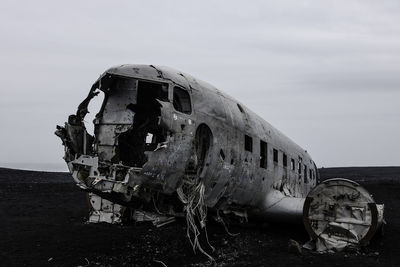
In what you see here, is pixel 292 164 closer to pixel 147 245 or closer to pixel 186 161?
pixel 147 245

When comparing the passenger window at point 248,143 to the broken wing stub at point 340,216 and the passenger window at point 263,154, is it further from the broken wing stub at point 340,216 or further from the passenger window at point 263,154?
the broken wing stub at point 340,216

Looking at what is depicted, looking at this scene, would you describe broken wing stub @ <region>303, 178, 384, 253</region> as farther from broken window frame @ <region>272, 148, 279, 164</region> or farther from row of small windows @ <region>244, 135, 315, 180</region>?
broken window frame @ <region>272, 148, 279, 164</region>

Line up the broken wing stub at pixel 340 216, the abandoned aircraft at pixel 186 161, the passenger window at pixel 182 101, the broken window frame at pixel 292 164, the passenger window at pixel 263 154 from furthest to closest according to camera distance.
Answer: the broken window frame at pixel 292 164
the passenger window at pixel 263 154
the broken wing stub at pixel 340 216
the passenger window at pixel 182 101
the abandoned aircraft at pixel 186 161

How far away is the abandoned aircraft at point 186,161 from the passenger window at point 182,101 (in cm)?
2

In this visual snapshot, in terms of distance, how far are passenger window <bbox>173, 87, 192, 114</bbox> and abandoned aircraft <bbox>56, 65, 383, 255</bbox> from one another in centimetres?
2

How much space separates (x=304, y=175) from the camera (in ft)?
58.3

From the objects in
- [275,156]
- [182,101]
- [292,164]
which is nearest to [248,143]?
[275,156]

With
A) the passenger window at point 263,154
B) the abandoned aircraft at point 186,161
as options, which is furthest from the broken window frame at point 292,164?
the passenger window at point 263,154

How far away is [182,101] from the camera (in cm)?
934

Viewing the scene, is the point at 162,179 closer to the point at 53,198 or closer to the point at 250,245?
the point at 250,245

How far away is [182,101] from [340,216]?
15.5ft

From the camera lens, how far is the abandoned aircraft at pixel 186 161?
27.2ft

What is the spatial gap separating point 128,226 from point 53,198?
1018 cm

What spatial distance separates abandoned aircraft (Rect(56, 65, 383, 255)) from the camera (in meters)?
8.30
